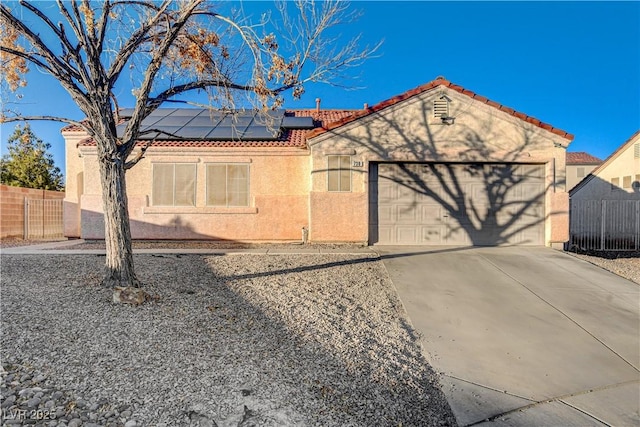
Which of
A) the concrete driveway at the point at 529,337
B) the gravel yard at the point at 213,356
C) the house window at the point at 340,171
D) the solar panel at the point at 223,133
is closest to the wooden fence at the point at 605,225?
the concrete driveway at the point at 529,337

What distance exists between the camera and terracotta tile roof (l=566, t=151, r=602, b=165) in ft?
124

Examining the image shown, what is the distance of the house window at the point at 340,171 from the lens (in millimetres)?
10938

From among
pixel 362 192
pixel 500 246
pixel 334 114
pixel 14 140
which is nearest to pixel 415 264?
pixel 362 192

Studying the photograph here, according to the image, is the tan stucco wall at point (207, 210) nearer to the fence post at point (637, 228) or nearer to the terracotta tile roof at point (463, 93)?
the terracotta tile roof at point (463, 93)

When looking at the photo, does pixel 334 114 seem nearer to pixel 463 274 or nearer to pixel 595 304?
pixel 463 274

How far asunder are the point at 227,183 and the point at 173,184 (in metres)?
1.79

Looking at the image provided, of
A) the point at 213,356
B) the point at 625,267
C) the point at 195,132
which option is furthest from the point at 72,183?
the point at 625,267

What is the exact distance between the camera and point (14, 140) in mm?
23094

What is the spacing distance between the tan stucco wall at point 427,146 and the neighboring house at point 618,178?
9.43 m

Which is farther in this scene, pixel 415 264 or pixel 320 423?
pixel 415 264

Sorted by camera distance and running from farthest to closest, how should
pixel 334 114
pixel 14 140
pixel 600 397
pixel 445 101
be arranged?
pixel 14 140 → pixel 334 114 → pixel 445 101 → pixel 600 397

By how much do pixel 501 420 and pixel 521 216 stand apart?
9472 mm

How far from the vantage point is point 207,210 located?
38.2 feet

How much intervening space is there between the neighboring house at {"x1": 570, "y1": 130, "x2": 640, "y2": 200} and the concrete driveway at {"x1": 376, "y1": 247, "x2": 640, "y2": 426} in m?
12.4
